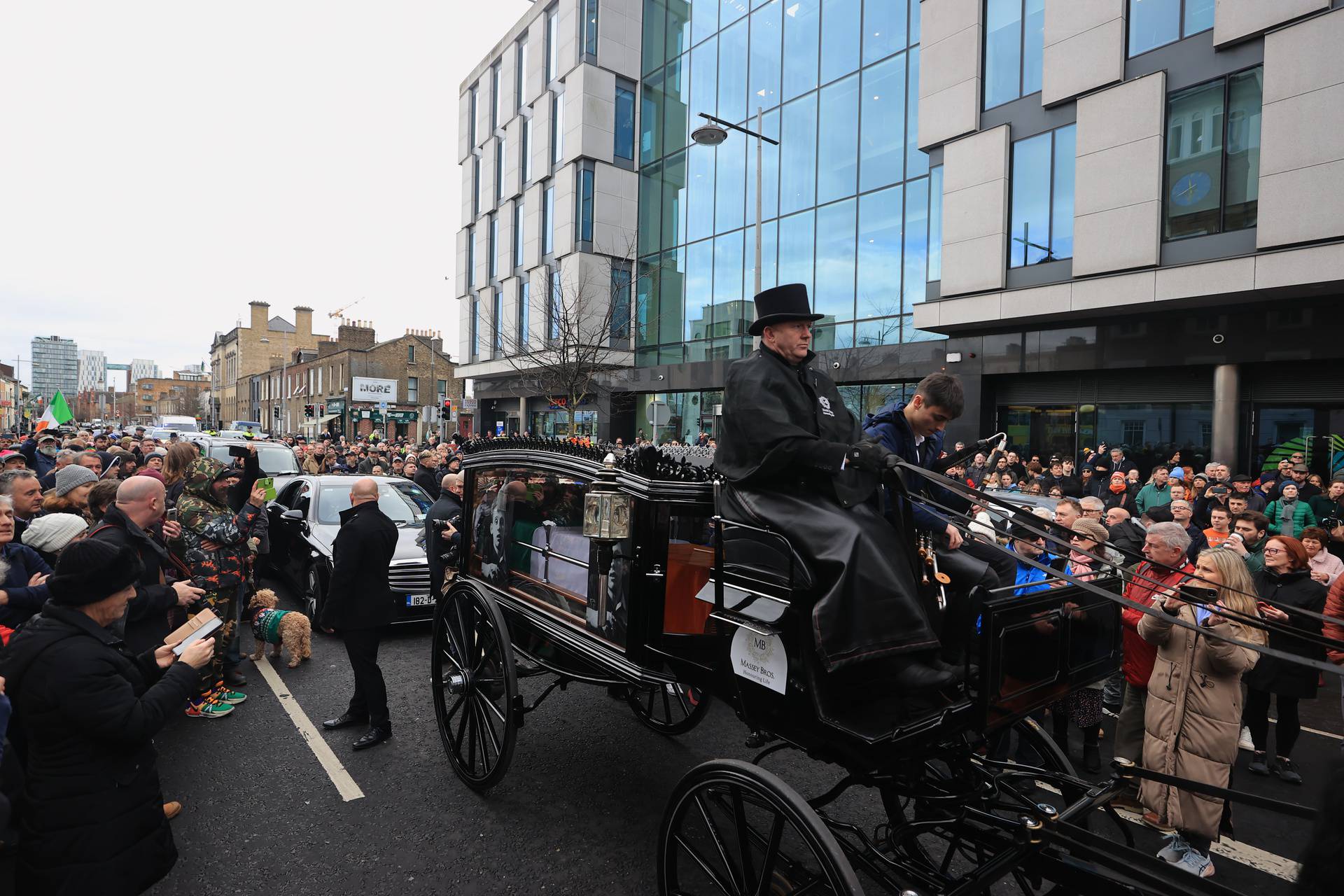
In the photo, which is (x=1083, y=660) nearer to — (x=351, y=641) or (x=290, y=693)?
(x=351, y=641)

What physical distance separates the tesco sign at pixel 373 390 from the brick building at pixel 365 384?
0.05m

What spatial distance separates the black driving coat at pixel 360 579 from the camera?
4.90 metres

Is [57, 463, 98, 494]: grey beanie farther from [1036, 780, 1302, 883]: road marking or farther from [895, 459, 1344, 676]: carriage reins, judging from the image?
[1036, 780, 1302, 883]: road marking

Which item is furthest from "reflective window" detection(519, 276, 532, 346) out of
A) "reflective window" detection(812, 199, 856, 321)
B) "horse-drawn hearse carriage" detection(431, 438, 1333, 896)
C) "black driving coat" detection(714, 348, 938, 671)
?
"black driving coat" detection(714, 348, 938, 671)

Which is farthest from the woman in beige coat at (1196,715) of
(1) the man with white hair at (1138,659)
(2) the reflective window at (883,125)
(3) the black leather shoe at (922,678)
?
(2) the reflective window at (883,125)

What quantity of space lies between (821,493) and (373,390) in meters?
52.1

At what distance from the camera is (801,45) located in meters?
21.4

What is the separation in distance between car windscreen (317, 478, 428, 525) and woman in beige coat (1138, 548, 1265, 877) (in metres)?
7.50

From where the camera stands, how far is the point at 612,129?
27844 mm

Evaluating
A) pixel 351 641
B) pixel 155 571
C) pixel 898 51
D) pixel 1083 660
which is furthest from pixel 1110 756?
pixel 898 51

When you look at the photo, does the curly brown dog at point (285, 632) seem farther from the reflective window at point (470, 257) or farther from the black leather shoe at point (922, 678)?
the reflective window at point (470, 257)

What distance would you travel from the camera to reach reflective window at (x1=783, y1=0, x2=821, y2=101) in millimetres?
20906

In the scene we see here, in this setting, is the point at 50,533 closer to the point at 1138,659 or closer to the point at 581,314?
the point at 1138,659

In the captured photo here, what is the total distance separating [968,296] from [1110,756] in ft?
41.6
